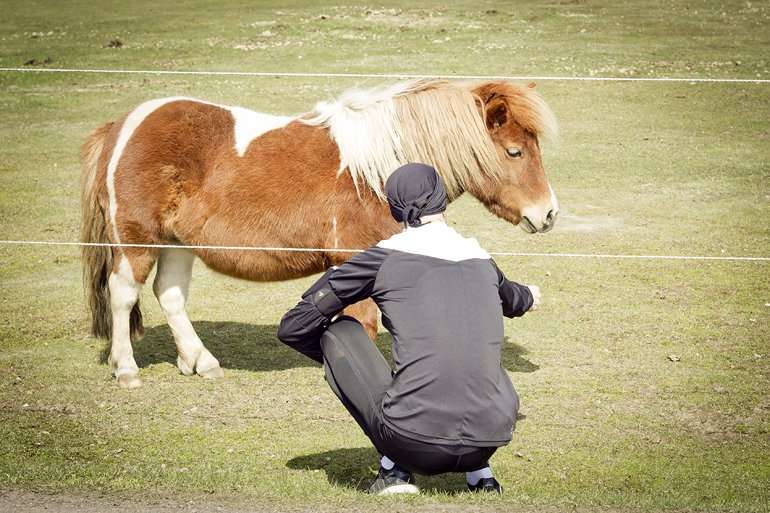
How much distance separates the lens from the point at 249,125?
6.54 m

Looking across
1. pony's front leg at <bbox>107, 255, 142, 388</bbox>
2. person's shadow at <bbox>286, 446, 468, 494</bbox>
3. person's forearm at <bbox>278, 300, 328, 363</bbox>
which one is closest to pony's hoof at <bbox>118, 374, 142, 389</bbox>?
pony's front leg at <bbox>107, 255, 142, 388</bbox>

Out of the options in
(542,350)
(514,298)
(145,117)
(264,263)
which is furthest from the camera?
(542,350)

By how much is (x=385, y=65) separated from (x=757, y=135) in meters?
7.91

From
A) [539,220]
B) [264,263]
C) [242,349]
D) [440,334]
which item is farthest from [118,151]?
[440,334]

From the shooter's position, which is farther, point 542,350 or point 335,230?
point 542,350

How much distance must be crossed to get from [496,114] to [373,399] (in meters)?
2.50

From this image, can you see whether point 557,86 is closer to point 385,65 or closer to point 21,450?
A: point 385,65

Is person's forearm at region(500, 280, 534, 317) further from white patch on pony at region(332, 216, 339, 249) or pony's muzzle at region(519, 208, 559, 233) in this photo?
white patch on pony at region(332, 216, 339, 249)

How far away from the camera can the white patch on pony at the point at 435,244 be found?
14.0 feet

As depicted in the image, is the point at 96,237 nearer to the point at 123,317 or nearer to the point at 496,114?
the point at 123,317

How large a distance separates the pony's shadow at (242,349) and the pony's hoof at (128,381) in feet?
1.51

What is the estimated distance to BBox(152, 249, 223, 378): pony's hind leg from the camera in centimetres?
673

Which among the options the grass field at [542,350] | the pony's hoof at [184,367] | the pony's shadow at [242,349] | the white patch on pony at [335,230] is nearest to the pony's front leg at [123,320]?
the grass field at [542,350]

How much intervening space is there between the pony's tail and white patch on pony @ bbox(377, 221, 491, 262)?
117 inches
